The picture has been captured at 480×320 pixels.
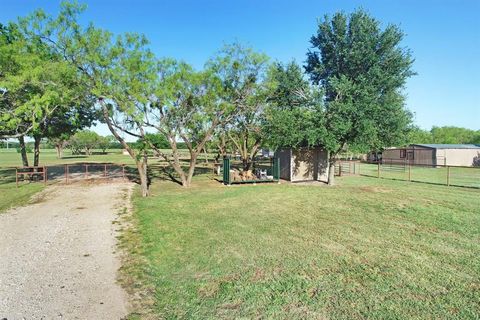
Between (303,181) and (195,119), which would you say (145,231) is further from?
(303,181)

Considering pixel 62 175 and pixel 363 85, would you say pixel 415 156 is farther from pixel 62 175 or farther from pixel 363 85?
pixel 62 175

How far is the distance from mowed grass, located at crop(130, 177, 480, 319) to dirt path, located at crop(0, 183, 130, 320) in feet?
2.46

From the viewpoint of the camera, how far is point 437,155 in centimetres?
3609

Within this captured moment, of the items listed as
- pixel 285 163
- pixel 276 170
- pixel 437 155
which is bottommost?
pixel 276 170

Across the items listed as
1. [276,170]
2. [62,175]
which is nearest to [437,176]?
[276,170]

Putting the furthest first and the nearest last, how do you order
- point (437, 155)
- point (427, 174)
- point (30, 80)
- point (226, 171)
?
point (437, 155), point (427, 174), point (226, 171), point (30, 80)

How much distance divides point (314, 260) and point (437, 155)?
38.1 metres

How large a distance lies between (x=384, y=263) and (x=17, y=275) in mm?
6766

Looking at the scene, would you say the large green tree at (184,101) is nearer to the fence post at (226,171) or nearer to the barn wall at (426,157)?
the fence post at (226,171)

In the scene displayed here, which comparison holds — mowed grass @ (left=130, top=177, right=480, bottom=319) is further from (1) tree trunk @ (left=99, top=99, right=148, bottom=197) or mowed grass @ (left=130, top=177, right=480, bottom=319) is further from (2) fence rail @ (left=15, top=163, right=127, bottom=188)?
(2) fence rail @ (left=15, top=163, right=127, bottom=188)

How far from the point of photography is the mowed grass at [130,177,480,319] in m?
4.12

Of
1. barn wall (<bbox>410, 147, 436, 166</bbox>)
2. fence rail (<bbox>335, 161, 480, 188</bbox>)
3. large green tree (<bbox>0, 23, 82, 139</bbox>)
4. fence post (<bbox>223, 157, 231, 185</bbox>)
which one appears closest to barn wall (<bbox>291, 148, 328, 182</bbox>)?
fence rail (<bbox>335, 161, 480, 188</bbox>)

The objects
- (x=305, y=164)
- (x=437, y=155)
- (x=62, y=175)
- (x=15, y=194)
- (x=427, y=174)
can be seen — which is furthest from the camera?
(x=437, y=155)

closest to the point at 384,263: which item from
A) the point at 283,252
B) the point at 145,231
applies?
the point at 283,252
